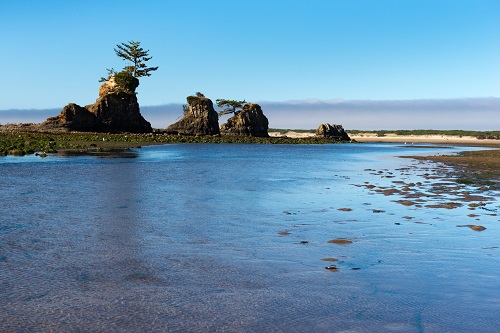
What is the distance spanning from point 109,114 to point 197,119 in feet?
65.6

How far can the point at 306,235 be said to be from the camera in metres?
9.78

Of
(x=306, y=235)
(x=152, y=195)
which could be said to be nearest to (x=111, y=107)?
(x=152, y=195)

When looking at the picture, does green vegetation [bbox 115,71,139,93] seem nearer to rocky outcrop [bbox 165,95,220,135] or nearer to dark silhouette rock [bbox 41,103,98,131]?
dark silhouette rock [bbox 41,103,98,131]

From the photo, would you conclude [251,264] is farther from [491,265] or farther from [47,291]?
[491,265]

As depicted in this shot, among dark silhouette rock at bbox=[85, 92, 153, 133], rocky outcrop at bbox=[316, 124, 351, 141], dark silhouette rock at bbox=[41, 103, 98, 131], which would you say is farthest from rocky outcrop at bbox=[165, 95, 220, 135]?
rocky outcrop at bbox=[316, 124, 351, 141]

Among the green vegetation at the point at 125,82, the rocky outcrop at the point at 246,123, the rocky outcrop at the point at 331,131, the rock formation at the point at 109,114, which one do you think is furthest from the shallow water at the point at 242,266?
the rocky outcrop at the point at 331,131

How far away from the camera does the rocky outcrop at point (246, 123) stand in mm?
106250

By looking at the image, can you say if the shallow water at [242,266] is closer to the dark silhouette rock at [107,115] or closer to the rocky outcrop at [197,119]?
the dark silhouette rock at [107,115]

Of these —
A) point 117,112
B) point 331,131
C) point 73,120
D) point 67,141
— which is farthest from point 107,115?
point 331,131

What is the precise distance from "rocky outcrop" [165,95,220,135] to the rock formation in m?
7.64

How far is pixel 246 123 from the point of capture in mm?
106438

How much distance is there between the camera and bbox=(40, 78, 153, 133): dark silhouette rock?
3073 inches

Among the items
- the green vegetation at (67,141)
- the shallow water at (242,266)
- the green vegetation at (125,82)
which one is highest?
the green vegetation at (125,82)

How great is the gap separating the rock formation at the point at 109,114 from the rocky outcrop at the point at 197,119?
7.64 metres
